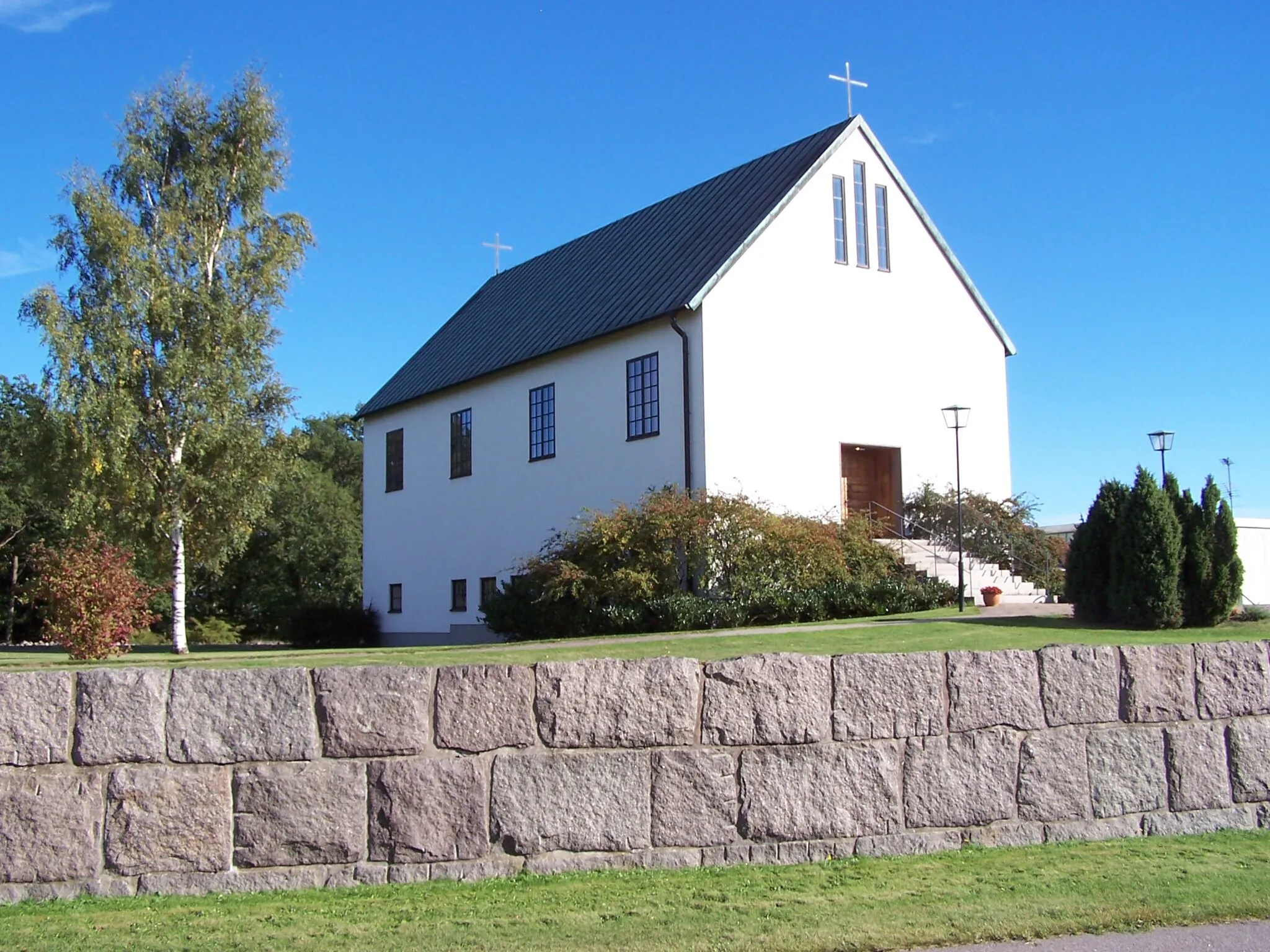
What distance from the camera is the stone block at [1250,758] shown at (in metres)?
8.09

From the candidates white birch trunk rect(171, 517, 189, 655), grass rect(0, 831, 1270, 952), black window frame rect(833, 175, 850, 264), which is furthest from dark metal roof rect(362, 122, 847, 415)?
grass rect(0, 831, 1270, 952)

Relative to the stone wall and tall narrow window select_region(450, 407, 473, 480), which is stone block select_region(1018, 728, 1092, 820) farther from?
tall narrow window select_region(450, 407, 473, 480)

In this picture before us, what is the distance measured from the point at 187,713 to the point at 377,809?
1072 millimetres

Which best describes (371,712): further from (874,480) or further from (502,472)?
(502,472)

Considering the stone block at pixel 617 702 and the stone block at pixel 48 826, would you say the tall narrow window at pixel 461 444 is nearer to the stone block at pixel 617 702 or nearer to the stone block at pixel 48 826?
the stone block at pixel 617 702

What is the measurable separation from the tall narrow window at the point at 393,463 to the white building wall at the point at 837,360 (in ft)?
42.3

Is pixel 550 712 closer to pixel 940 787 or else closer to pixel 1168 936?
pixel 940 787

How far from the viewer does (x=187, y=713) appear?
6.26 meters

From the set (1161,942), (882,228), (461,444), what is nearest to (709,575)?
(882,228)

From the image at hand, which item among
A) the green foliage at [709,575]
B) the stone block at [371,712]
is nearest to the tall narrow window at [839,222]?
the green foliage at [709,575]

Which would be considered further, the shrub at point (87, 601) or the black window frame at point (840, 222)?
the black window frame at point (840, 222)

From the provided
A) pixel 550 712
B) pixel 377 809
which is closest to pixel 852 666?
pixel 550 712

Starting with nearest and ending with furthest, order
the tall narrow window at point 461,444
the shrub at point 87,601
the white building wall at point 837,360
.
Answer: the shrub at point 87,601 < the white building wall at point 837,360 < the tall narrow window at point 461,444

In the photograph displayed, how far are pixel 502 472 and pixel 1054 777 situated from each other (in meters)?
22.2
